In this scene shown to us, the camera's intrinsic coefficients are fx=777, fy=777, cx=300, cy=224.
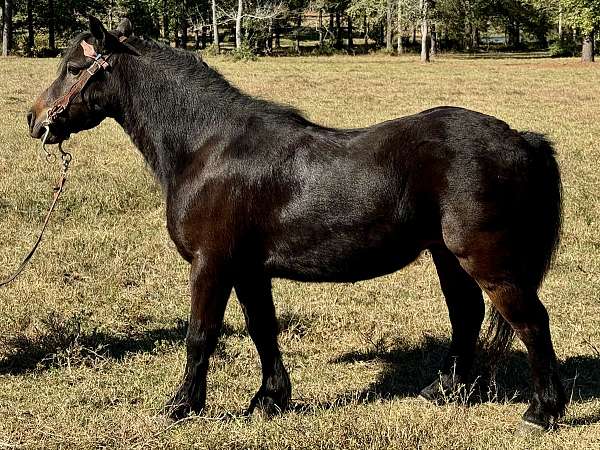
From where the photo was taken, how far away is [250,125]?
4.81 m

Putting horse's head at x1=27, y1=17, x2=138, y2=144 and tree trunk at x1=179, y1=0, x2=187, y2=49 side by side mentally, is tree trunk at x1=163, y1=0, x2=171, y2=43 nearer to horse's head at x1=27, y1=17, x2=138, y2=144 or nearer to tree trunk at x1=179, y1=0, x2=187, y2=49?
tree trunk at x1=179, y1=0, x2=187, y2=49

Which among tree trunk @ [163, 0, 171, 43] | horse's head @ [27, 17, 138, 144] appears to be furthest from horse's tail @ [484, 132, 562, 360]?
tree trunk @ [163, 0, 171, 43]

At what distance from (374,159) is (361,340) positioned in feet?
7.72

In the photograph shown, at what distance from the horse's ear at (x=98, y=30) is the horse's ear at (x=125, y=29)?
0.28m

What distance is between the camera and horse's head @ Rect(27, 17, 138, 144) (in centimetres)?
485

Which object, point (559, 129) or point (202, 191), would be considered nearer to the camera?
point (202, 191)

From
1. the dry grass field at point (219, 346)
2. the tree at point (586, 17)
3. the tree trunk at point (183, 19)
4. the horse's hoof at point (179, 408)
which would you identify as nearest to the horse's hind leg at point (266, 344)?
the dry grass field at point (219, 346)

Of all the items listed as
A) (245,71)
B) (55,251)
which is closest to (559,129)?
(55,251)

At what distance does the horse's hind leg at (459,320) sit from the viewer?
17.4 feet

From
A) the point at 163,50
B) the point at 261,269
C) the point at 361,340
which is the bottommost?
the point at 361,340

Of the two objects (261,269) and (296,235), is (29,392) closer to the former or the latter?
(261,269)

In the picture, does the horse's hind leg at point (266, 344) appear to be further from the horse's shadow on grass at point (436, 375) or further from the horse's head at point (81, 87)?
the horse's head at point (81, 87)

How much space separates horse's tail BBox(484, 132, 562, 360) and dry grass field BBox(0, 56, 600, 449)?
3.29 feet

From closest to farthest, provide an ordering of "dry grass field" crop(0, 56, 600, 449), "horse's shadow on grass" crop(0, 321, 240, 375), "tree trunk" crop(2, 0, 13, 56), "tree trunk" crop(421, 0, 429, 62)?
"dry grass field" crop(0, 56, 600, 449), "horse's shadow on grass" crop(0, 321, 240, 375), "tree trunk" crop(2, 0, 13, 56), "tree trunk" crop(421, 0, 429, 62)
